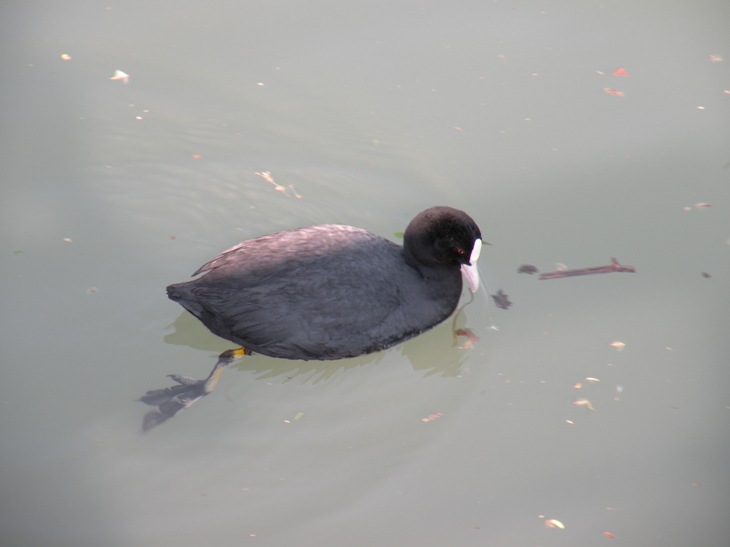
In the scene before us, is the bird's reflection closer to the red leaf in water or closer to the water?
the water

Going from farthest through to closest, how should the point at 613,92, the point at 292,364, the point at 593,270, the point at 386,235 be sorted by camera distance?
1. the point at 613,92
2. the point at 386,235
3. the point at 593,270
4. the point at 292,364

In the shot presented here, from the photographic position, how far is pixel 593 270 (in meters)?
5.36

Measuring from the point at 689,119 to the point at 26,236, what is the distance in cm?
461

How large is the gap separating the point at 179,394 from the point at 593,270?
2.55 meters

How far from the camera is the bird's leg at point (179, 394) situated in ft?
14.7

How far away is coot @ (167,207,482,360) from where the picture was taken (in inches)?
181

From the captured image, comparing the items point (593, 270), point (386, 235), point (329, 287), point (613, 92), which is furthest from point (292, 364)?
point (613, 92)

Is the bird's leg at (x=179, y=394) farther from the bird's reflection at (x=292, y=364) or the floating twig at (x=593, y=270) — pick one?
the floating twig at (x=593, y=270)

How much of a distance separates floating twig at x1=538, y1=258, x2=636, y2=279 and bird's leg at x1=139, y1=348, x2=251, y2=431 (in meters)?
1.92

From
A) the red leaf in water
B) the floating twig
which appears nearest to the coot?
the floating twig

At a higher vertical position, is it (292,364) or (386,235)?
(386,235)

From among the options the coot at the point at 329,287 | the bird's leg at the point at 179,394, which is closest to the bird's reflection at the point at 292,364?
the bird's leg at the point at 179,394

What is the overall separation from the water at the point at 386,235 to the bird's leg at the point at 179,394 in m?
0.06

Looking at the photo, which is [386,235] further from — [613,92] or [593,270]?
[613,92]
